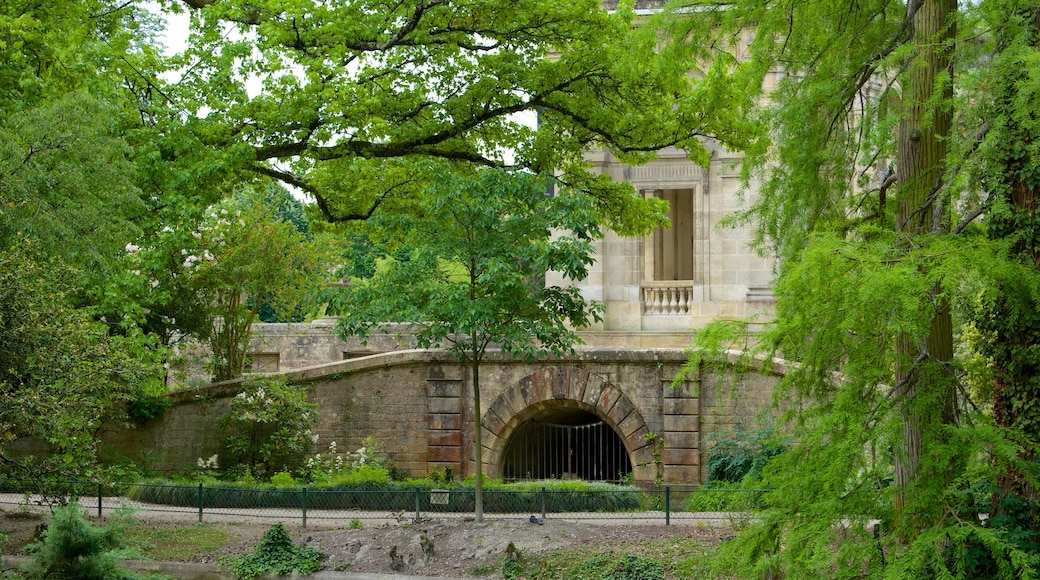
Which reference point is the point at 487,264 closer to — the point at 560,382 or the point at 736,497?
the point at 736,497

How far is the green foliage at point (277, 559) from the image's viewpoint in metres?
14.4

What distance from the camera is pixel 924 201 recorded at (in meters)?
10.0

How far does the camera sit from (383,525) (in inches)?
635

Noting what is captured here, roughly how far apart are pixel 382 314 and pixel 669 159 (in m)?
10.6

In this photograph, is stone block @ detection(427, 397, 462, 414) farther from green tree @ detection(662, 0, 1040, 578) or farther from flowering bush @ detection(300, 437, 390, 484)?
green tree @ detection(662, 0, 1040, 578)

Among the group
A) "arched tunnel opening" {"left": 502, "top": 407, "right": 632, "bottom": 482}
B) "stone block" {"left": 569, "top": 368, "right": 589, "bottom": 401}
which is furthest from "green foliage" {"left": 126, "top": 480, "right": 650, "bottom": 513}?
"arched tunnel opening" {"left": 502, "top": 407, "right": 632, "bottom": 482}

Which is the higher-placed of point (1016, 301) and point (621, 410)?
point (1016, 301)

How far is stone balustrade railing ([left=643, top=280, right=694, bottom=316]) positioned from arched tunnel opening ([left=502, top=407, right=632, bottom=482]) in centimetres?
244

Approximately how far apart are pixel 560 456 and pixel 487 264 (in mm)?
9786

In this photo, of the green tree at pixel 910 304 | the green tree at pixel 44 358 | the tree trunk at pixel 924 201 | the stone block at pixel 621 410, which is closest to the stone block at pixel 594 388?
the stone block at pixel 621 410

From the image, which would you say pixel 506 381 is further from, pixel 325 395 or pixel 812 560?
pixel 812 560

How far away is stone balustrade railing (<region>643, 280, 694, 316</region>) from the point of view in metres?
23.8

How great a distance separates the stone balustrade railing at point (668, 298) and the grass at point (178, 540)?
10245 mm

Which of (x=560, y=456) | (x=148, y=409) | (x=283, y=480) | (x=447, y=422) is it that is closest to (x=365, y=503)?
(x=283, y=480)
